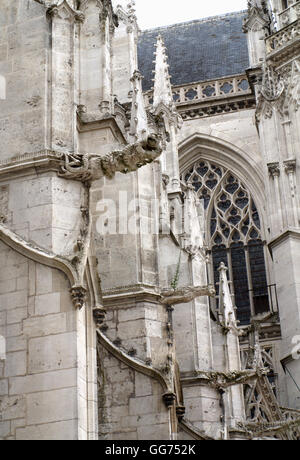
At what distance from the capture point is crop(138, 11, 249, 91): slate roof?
2972 centimetres

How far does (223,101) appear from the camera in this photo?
90.1 feet

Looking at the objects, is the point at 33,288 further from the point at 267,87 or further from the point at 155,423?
the point at 267,87

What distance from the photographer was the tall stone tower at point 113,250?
28.0ft

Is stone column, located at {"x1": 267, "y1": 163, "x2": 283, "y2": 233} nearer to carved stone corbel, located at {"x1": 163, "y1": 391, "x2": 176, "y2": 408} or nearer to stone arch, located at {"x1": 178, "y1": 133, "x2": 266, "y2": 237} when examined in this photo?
stone arch, located at {"x1": 178, "y1": 133, "x2": 266, "y2": 237}

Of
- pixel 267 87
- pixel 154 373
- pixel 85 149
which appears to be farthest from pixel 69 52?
pixel 267 87

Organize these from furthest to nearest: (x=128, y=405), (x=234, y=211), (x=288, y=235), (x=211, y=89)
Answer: (x=211, y=89) < (x=234, y=211) < (x=288, y=235) < (x=128, y=405)

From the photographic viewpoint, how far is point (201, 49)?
103 feet

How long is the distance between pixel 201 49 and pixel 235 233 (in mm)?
8761

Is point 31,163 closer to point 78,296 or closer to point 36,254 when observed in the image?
point 36,254

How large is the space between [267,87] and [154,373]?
11398 millimetres

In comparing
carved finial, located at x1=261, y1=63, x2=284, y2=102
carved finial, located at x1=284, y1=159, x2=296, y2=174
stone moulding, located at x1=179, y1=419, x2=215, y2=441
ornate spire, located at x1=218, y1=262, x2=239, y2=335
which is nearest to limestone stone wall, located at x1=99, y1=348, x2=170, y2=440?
stone moulding, located at x1=179, y1=419, x2=215, y2=441

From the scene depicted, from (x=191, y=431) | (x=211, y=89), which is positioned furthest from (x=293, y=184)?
(x=211, y=89)

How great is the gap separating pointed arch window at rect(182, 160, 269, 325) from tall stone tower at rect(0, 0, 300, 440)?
73 cm
